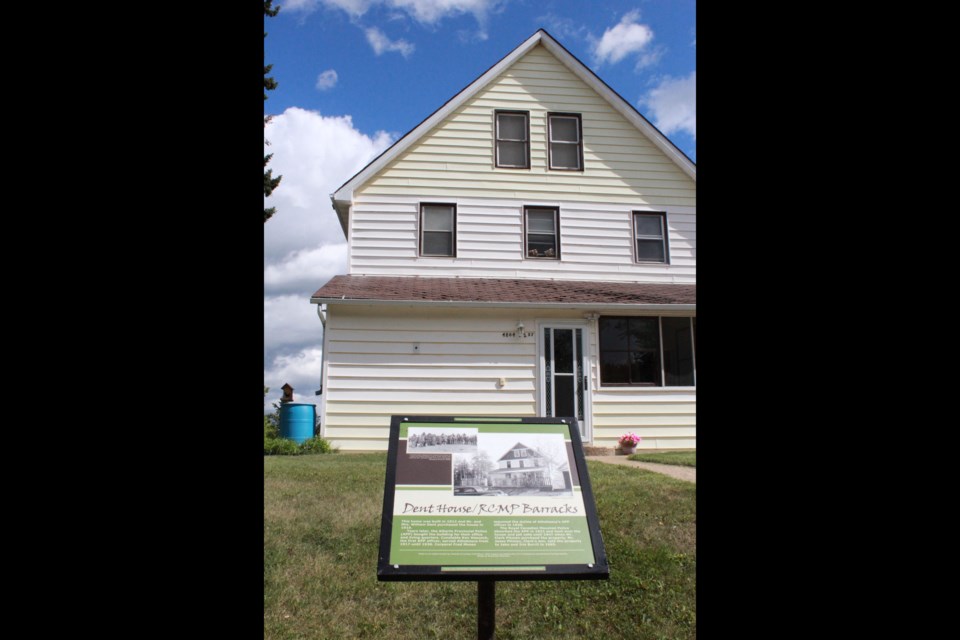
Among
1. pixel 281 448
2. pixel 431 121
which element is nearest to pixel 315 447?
pixel 281 448

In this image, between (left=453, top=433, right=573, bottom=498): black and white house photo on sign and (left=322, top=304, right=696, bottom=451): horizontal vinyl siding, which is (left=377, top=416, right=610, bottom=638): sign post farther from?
(left=322, top=304, right=696, bottom=451): horizontal vinyl siding

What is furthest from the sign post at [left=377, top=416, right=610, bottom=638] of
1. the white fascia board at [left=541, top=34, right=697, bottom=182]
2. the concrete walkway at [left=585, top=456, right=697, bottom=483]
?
the white fascia board at [left=541, top=34, right=697, bottom=182]

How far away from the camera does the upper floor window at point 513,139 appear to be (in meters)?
15.2

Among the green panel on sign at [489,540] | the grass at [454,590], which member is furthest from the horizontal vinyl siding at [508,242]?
the green panel on sign at [489,540]

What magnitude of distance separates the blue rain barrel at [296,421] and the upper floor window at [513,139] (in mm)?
7115

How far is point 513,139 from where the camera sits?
15328 mm

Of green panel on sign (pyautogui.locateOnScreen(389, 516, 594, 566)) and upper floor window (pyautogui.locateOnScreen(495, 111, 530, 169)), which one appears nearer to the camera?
green panel on sign (pyautogui.locateOnScreen(389, 516, 594, 566))

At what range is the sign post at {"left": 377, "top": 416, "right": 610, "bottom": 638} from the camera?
122 inches

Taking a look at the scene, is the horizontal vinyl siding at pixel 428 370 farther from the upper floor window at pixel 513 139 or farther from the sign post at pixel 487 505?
the sign post at pixel 487 505

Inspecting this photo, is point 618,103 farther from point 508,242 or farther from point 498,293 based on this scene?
point 498,293

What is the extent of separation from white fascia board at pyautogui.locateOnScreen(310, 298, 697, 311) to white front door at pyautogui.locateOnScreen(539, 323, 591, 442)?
65 centimetres

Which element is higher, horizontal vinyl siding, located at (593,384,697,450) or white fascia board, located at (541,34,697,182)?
white fascia board, located at (541,34,697,182)
